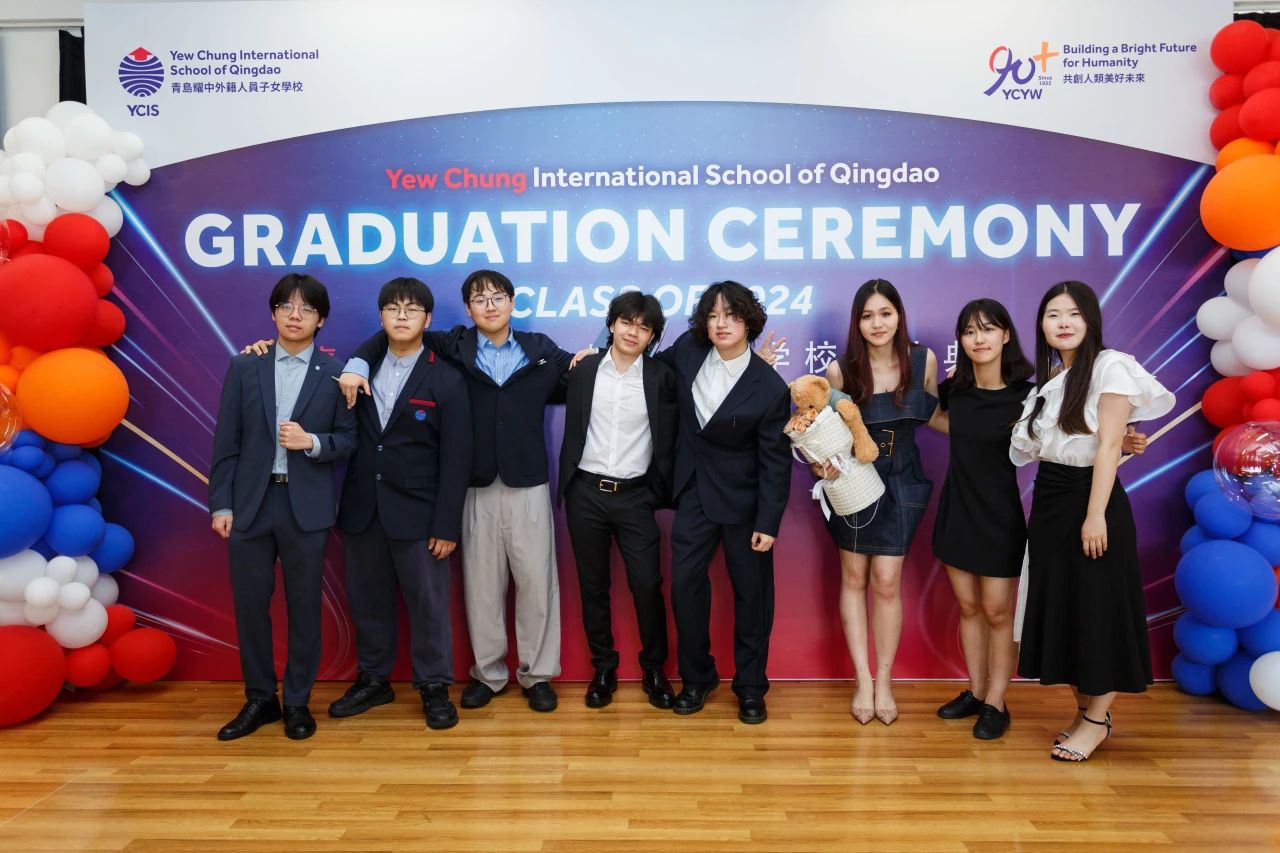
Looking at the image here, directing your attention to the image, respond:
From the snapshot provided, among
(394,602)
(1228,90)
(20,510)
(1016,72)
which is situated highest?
(1016,72)

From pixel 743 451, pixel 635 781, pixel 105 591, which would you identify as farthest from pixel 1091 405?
pixel 105 591

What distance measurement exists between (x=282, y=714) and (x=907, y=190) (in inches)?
129

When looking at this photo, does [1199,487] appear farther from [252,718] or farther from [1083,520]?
[252,718]

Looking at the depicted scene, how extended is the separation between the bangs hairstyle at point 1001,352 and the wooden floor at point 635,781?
128cm

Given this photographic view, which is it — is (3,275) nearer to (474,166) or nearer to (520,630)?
(474,166)

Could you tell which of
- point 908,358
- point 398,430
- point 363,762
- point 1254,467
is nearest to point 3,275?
point 398,430

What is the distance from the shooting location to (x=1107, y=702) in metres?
3.02

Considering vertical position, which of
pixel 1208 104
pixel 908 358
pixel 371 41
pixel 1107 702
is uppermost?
pixel 371 41

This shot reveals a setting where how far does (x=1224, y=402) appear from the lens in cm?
360

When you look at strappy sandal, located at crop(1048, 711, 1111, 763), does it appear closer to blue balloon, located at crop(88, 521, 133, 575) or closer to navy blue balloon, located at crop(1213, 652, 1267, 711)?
navy blue balloon, located at crop(1213, 652, 1267, 711)

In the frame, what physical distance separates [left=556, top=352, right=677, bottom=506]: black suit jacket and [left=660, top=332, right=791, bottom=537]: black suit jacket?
0.06 meters

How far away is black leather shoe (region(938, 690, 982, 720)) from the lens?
3.38m

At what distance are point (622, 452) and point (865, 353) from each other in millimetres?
984

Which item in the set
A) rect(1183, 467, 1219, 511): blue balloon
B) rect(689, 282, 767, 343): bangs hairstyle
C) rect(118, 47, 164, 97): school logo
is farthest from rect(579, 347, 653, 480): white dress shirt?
rect(118, 47, 164, 97): school logo
